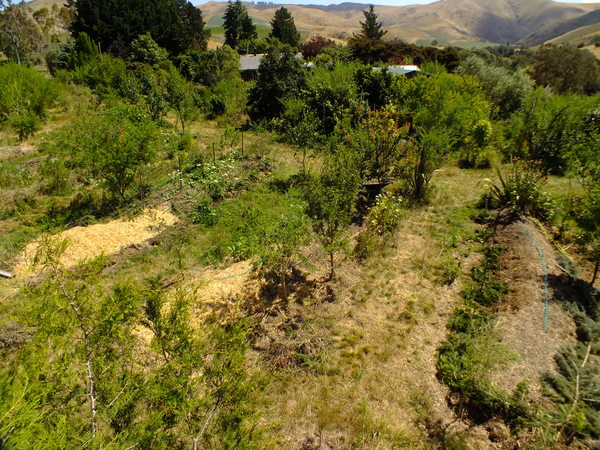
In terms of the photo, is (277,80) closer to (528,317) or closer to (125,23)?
(528,317)

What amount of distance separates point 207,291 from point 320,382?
8.87 ft

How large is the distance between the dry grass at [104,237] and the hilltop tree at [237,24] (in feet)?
140

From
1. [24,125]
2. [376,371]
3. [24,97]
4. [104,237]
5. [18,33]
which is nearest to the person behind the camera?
[376,371]

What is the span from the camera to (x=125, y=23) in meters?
Result: 27.4

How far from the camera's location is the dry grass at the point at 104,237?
6570mm

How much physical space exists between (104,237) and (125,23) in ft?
94.1

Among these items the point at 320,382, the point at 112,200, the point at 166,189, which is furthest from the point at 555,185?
the point at 112,200

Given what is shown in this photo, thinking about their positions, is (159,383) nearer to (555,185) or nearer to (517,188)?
(517,188)

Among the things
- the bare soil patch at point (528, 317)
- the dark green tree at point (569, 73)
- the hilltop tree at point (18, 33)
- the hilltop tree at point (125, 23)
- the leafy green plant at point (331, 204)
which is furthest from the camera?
the hilltop tree at point (18, 33)

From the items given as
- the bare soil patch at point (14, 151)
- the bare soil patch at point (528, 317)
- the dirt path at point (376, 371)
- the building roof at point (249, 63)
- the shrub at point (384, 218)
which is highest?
the building roof at point (249, 63)

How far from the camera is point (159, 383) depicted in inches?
95.7

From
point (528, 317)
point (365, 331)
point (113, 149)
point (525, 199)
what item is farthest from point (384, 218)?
point (113, 149)

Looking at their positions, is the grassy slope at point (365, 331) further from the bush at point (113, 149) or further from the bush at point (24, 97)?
the bush at point (24, 97)

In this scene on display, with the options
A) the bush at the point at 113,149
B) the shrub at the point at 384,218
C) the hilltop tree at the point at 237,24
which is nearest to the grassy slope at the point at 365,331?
the shrub at the point at 384,218
